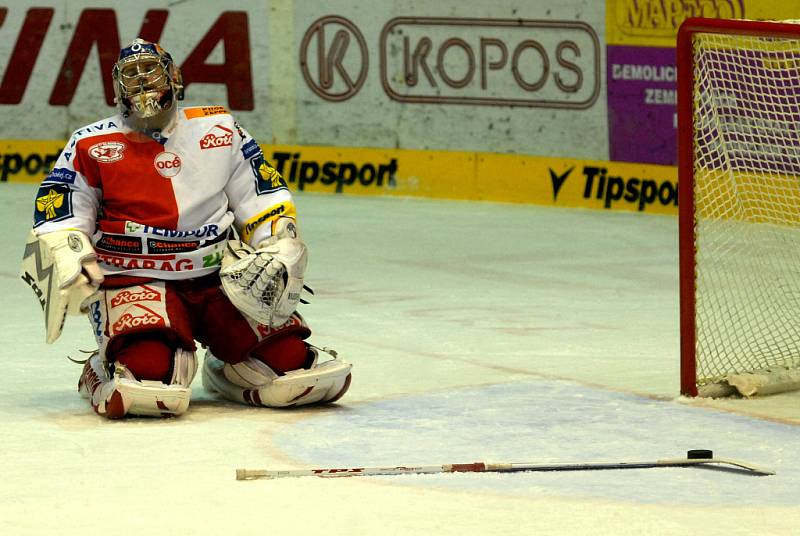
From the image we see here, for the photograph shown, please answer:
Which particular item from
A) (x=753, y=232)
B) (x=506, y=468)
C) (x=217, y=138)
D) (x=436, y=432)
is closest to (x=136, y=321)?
(x=217, y=138)

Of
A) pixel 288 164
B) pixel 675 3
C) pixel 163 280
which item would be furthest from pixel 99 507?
pixel 288 164

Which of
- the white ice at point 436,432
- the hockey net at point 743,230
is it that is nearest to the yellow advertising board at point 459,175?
the hockey net at point 743,230

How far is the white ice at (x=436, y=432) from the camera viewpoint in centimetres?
386

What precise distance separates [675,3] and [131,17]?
12.9 ft

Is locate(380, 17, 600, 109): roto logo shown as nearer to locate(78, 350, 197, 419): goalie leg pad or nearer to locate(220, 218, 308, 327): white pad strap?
locate(220, 218, 308, 327): white pad strap

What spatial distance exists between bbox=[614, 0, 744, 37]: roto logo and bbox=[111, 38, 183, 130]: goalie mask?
5708mm

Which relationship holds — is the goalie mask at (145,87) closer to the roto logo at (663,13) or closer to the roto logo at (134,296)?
the roto logo at (134,296)

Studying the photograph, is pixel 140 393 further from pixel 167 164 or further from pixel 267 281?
pixel 167 164

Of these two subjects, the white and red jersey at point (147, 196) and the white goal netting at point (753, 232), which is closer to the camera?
the white and red jersey at point (147, 196)

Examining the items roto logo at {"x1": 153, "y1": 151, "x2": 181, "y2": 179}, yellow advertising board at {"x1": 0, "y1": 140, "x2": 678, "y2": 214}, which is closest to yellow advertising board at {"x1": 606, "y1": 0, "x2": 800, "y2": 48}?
yellow advertising board at {"x1": 0, "y1": 140, "x2": 678, "y2": 214}

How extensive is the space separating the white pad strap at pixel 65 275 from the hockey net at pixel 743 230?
1795mm

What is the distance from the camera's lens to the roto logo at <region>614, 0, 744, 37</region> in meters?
10.1

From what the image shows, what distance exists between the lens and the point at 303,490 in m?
4.08

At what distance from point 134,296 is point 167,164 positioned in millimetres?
401
